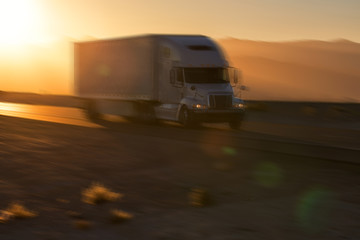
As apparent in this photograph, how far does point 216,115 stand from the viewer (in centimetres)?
2372

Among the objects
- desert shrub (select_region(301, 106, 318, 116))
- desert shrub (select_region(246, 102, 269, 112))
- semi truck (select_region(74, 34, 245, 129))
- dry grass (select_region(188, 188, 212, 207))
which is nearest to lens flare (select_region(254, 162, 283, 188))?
dry grass (select_region(188, 188, 212, 207))

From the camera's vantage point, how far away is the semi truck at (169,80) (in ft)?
77.9

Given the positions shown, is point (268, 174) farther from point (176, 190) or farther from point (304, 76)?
point (304, 76)

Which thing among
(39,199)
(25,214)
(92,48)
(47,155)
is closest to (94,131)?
(47,155)

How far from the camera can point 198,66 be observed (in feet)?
78.4

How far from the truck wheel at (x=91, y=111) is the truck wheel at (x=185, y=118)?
22.3 feet

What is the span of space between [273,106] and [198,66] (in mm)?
15560

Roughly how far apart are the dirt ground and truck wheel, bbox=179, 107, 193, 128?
5.42m

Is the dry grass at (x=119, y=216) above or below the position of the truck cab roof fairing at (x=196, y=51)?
below

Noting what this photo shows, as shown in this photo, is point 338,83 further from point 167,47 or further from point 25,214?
point 25,214

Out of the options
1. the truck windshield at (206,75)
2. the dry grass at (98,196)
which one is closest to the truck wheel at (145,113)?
the truck windshield at (206,75)

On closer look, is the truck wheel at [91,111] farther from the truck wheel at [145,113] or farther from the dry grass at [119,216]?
the dry grass at [119,216]

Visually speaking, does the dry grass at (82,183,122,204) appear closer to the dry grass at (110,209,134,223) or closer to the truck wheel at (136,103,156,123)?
the dry grass at (110,209,134,223)

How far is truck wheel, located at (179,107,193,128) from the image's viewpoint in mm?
23641
